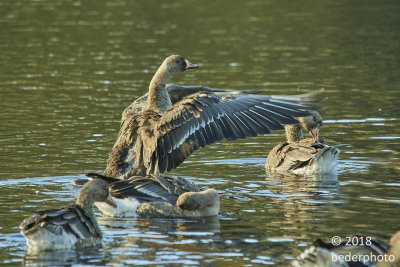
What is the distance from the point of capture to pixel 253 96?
13.4 m

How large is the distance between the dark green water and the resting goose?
1.22ft

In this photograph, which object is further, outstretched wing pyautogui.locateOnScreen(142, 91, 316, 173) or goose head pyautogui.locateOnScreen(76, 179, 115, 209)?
outstretched wing pyautogui.locateOnScreen(142, 91, 316, 173)

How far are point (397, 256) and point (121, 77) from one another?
16680 millimetres

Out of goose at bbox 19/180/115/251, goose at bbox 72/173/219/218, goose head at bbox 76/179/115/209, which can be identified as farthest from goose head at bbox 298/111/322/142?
goose at bbox 19/180/115/251

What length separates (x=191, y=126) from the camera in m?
12.8

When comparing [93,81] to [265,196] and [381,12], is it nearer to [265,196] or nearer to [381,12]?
[265,196]

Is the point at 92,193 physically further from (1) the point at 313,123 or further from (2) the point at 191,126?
(1) the point at 313,123

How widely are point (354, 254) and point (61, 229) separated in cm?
353

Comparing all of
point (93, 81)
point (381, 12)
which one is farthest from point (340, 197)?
point (381, 12)

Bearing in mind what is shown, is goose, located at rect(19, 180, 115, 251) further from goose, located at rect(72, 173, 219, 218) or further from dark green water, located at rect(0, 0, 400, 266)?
goose, located at rect(72, 173, 219, 218)

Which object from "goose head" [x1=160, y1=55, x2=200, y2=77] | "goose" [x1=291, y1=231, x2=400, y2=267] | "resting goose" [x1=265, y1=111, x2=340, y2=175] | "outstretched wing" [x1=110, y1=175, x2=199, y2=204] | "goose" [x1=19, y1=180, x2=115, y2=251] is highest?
"goose head" [x1=160, y1=55, x2=200, y2=77]

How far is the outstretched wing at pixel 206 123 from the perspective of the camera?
12.8 m

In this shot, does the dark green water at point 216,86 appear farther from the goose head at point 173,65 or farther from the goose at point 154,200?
the goose head at point 173,65

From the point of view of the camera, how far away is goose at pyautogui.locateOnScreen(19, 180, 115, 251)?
10.1 meters
